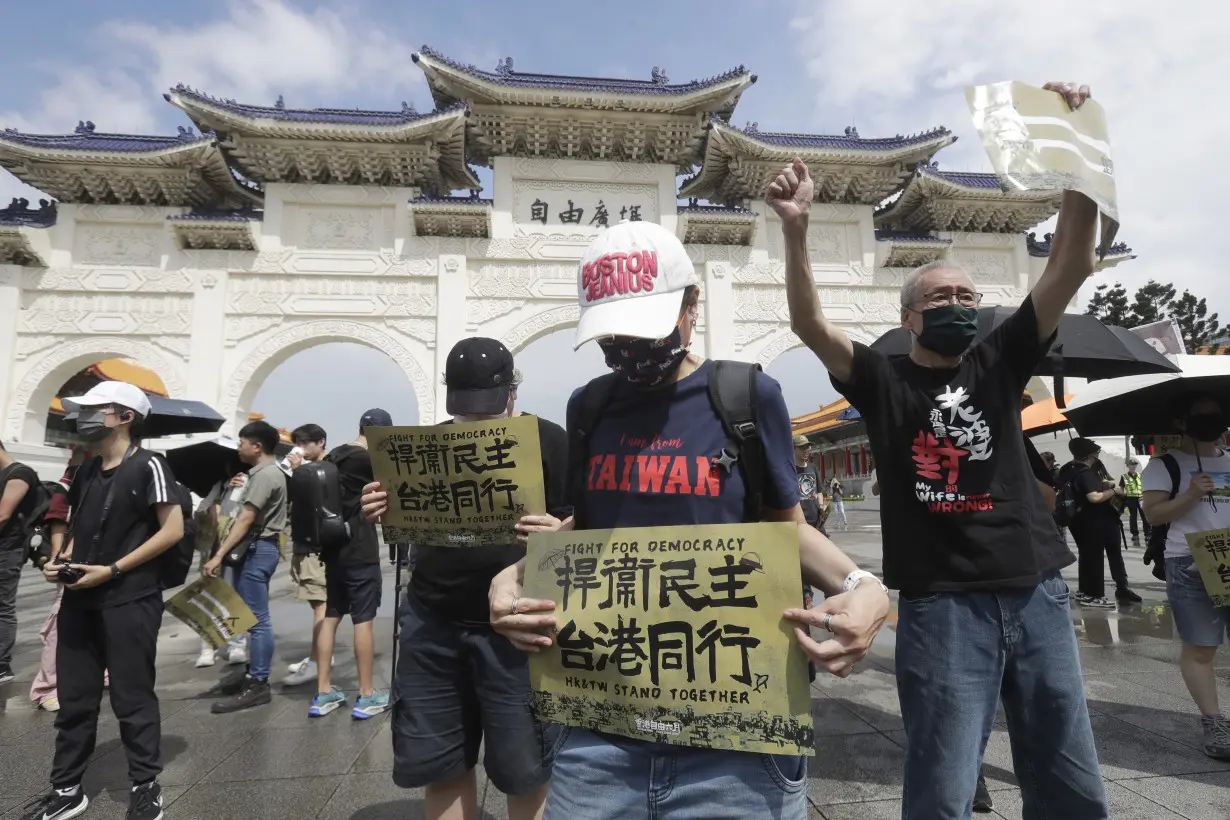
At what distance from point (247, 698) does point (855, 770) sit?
11.4ft

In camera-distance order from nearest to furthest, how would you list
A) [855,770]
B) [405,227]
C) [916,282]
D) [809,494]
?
1. [916,282]
2. [855,770]
3. [809,494]
4. [405,227]

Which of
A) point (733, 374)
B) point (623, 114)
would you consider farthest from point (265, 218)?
point (733, 374)

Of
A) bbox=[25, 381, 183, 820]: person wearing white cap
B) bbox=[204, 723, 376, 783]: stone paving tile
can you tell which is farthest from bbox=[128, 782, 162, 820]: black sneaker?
bbox=[204, 723, 376, 783]: stone paving tile

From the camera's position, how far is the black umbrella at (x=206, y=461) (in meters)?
5.21

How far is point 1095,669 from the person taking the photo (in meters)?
4.22

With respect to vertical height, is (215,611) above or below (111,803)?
above

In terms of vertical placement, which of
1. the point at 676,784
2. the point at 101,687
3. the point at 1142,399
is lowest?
the point at 101,687

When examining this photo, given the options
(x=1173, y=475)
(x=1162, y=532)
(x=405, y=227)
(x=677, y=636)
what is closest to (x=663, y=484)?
(x=677, y=636)

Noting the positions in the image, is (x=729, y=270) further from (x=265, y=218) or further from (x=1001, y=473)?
(x=1001, y=473)

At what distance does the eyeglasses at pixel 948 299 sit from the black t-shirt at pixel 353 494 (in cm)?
296

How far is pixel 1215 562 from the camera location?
2805 mm

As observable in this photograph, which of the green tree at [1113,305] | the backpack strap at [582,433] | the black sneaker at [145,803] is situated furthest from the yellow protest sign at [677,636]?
the green tree at [1113,305]

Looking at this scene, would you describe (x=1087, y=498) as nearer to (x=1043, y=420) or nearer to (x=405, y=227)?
(x=1043, y=420)

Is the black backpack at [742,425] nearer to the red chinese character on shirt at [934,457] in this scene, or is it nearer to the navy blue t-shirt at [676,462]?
the navy blue t-shirt at [676,462]
